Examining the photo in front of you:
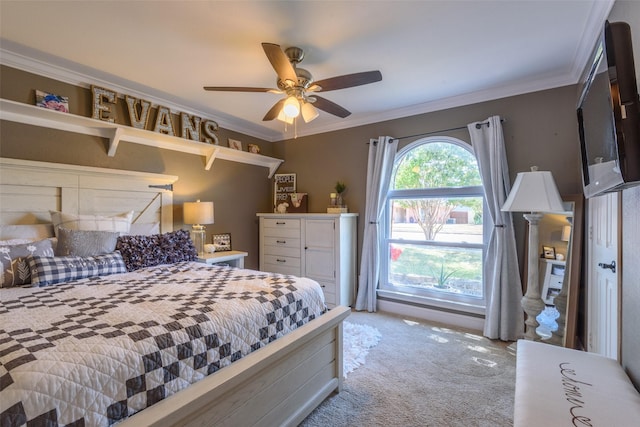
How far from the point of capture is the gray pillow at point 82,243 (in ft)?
7.03

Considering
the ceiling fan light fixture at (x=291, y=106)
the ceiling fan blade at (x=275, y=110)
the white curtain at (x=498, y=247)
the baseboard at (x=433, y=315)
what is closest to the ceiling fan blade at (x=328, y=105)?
the ceiling fan light fixture at (x=291, y=106)

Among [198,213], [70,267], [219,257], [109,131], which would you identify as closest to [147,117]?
[109,131]

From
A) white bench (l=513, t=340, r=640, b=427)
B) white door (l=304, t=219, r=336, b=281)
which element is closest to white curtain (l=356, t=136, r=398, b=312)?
white door (l=304, t=219, r=336, b=281)

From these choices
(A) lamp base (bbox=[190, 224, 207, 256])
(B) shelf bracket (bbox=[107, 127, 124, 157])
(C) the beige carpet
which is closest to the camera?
(C) the beige carpet

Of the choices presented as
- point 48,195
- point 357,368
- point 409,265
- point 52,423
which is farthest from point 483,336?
point 48,195

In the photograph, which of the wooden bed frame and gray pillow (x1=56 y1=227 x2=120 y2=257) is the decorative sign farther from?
gray pillow (x1=56 y1=227 x2=120 y2=257)

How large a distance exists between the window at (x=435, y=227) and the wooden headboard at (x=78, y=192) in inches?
105

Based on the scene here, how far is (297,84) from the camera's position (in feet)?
7.00

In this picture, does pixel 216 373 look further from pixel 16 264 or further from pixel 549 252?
pixel 549 252

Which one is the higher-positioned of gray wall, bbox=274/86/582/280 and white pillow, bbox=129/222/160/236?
gray wall, bbox=274/86/582/280

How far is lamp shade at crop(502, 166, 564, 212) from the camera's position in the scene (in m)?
2.22

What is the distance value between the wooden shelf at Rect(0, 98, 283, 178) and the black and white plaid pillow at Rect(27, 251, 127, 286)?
123 cm

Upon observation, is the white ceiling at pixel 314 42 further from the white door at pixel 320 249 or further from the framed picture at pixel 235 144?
the white door at pixel 320 249

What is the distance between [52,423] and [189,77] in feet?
8.75
